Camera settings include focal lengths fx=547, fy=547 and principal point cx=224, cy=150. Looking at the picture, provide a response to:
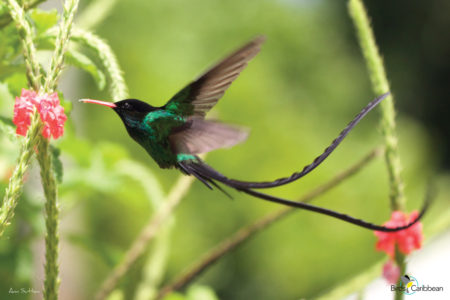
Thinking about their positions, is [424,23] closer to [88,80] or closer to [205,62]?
[205,62]

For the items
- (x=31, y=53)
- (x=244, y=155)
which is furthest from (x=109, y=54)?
(x=244, y=155)

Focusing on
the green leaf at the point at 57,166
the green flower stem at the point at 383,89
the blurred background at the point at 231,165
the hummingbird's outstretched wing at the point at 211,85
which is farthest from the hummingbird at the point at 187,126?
the blurred background at the point at 231,165

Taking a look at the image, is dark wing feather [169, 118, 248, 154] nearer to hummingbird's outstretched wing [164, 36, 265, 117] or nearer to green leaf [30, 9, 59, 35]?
hummingbird's outstretched wing [164, 36, 265, 117]

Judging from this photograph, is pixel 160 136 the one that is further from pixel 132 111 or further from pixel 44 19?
pixel 44 19

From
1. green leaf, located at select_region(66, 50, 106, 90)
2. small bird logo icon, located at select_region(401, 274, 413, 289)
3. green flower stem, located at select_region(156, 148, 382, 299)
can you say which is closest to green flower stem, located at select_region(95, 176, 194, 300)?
green flower stem, located at select_region(156, 148, 382, 299)

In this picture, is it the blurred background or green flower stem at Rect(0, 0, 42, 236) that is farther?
the blurred background

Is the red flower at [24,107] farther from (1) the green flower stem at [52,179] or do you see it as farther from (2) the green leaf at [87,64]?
(2) the green leaf at [87,64]

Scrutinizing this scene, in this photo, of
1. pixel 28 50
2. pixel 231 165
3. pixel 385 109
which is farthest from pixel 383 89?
pixel 231 165
